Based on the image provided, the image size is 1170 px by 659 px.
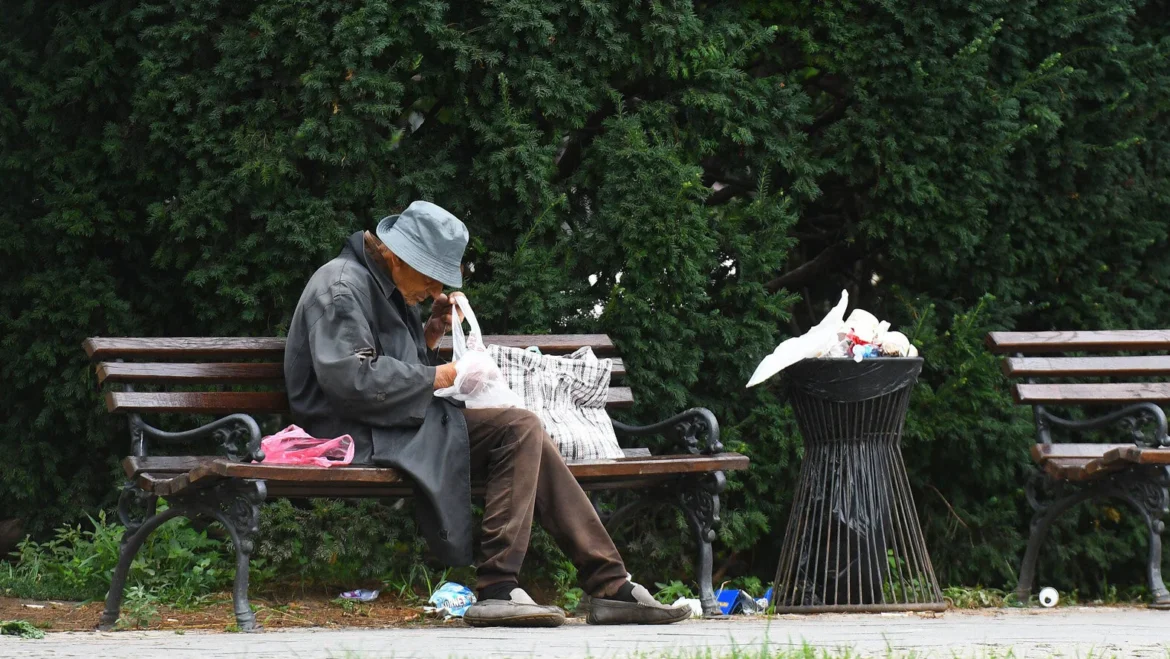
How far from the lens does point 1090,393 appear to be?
6.50 m

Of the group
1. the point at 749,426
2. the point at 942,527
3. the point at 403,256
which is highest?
the point at 403,256

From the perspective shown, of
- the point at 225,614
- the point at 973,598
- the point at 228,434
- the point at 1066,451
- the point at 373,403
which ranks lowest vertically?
the point at 973,598

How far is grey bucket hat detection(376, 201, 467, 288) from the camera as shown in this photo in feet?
16.2

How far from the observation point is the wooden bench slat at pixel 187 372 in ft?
16.7

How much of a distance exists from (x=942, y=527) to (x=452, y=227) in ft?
10.1

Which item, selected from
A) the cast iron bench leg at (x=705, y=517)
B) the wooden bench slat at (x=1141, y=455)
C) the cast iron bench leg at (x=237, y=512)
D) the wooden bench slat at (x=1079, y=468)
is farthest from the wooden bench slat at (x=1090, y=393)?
the cast iron bench leg at (x=237, y=512)

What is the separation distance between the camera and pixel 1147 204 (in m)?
7.16

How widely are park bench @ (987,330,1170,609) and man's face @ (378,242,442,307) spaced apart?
111 inches

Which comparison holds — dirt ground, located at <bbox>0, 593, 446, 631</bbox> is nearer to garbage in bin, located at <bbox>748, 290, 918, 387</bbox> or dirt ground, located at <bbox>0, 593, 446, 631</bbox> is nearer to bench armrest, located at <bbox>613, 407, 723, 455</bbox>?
bench armrest, located at <bbox>613, 407, 723, 455</bbox>

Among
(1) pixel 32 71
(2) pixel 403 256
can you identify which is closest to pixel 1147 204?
(2) pixel 403 256

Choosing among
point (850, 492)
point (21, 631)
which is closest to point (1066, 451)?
point (850, 492)

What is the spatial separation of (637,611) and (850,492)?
1454 mm

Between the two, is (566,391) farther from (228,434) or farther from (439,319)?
(228,434)

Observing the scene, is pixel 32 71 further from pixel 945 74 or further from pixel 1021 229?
pixel 1021 229
